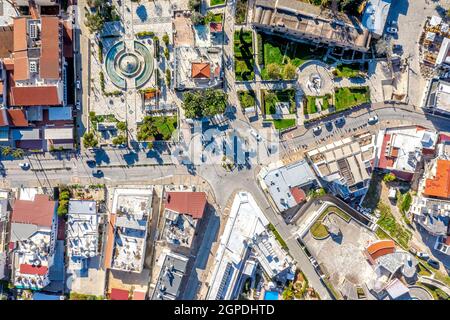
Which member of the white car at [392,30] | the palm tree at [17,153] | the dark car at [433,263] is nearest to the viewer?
the white car at [392,30]

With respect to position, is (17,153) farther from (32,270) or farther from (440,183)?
(440,183)

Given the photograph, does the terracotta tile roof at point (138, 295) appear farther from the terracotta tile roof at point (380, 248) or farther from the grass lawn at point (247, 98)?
the terracotta tile roof at point (380, 248)

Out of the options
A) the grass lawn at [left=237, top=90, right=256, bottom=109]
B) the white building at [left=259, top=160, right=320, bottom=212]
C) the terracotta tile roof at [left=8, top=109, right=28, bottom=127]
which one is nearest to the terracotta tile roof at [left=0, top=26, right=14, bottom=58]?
the terracotta tile roof at [left=8, top=109, right=28, bottom=127]

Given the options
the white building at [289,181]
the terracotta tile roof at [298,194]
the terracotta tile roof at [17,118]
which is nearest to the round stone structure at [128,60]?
the terracotta tile roof at [17,118]

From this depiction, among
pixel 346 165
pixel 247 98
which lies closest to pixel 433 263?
pixel 346 165

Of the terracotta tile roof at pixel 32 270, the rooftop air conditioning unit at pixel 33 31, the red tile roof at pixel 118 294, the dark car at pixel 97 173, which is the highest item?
the rooftop air conditioning unit at pixel 33 31

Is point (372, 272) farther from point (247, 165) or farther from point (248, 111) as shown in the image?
point (248, 111)

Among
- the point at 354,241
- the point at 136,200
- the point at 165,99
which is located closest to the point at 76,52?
the point at 165,99
